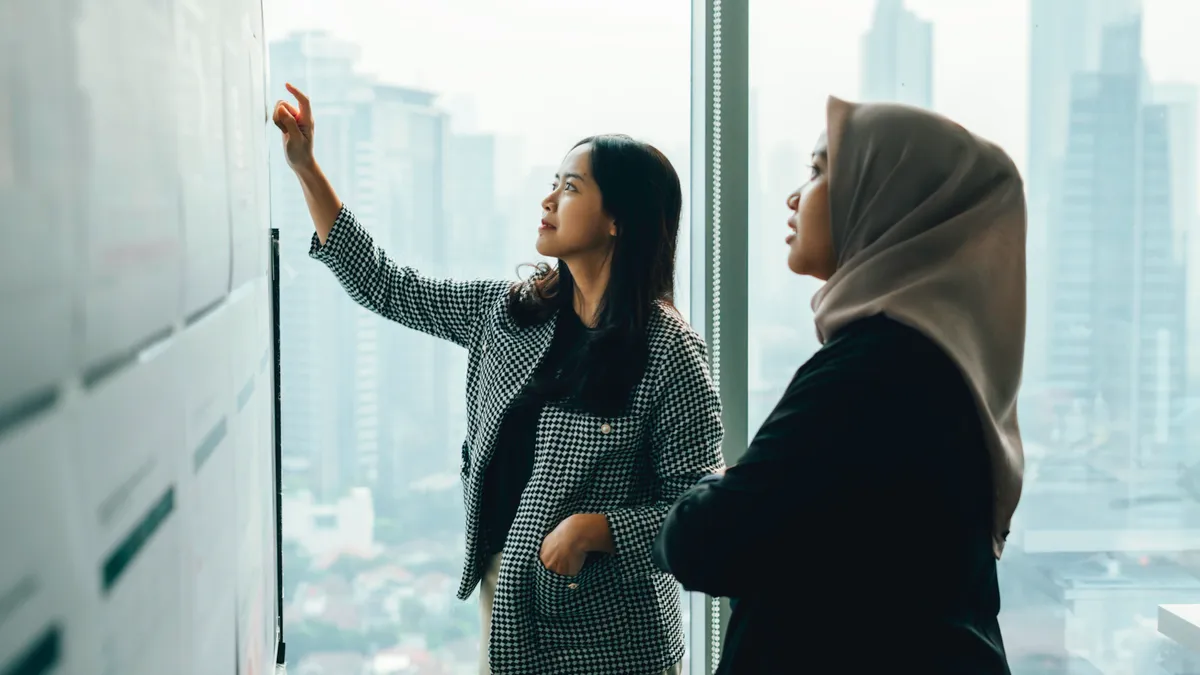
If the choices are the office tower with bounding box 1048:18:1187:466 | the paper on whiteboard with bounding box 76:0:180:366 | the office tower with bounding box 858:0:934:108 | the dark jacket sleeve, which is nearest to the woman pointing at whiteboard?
the dark jacket sleeve

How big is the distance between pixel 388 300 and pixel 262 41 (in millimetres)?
446

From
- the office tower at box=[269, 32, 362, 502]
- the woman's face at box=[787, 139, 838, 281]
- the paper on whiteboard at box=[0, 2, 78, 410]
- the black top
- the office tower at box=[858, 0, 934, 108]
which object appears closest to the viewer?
the paper on whiteboard at box=[0, 2, 78, 410]

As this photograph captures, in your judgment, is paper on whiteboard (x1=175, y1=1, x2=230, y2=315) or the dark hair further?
the dark hair

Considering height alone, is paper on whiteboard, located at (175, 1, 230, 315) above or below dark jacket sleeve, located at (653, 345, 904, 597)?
above

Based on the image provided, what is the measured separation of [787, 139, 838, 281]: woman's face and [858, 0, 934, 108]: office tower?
3.30ft

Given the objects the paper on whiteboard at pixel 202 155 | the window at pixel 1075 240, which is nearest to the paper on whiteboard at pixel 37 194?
the paper on whiteboard at pixel 202 155

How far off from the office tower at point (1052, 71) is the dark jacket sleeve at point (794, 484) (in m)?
1.29

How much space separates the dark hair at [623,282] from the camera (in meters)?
1.49

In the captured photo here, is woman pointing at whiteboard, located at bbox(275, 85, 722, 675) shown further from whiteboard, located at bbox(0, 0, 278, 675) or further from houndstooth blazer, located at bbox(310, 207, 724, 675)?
whiteboard, located at bbox(0, 0, 278, 675)

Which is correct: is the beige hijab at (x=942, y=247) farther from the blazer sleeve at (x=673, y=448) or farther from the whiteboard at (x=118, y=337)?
the whiteboard at (x=118, y=337)

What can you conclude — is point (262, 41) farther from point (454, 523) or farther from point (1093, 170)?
point (1093, 170)

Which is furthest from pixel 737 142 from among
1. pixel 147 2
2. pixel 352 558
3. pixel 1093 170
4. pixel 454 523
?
pixel 147 2

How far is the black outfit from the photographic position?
3.17 ft

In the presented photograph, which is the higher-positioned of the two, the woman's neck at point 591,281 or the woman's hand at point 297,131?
the woman's hand at point 297,131
